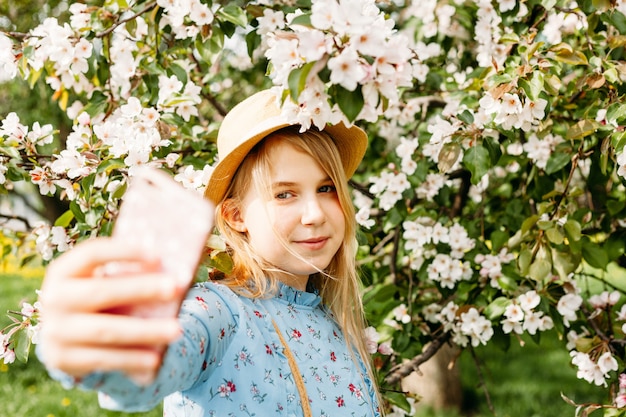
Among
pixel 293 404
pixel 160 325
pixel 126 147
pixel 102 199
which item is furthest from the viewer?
pixel 102 199

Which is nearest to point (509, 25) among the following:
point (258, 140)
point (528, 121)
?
point (528, 121)

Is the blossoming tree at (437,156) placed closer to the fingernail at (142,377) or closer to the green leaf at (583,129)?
the green leaf at (583,129)

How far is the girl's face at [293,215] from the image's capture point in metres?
1.61

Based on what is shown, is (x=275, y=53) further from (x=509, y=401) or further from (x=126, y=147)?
(x=509, y=401)

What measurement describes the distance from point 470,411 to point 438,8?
2.85m

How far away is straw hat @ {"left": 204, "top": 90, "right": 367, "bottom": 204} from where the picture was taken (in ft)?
5.25

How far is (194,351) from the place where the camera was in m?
1.17

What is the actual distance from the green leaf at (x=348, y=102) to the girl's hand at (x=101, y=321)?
0.55m

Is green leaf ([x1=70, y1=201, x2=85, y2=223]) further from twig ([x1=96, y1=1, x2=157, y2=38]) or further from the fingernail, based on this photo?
the fingernail

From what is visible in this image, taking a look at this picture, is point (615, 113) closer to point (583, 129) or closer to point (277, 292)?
point (583, 129)

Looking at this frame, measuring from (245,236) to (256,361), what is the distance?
0.37 meters

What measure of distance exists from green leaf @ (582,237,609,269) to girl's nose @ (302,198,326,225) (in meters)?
1.11

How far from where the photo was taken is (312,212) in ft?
5.25

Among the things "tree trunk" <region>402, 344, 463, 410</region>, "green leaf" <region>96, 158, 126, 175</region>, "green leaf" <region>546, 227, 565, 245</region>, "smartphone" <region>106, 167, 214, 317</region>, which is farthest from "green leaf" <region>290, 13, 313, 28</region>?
"tree trunk" <region>402, 344, 463, 410</region>
